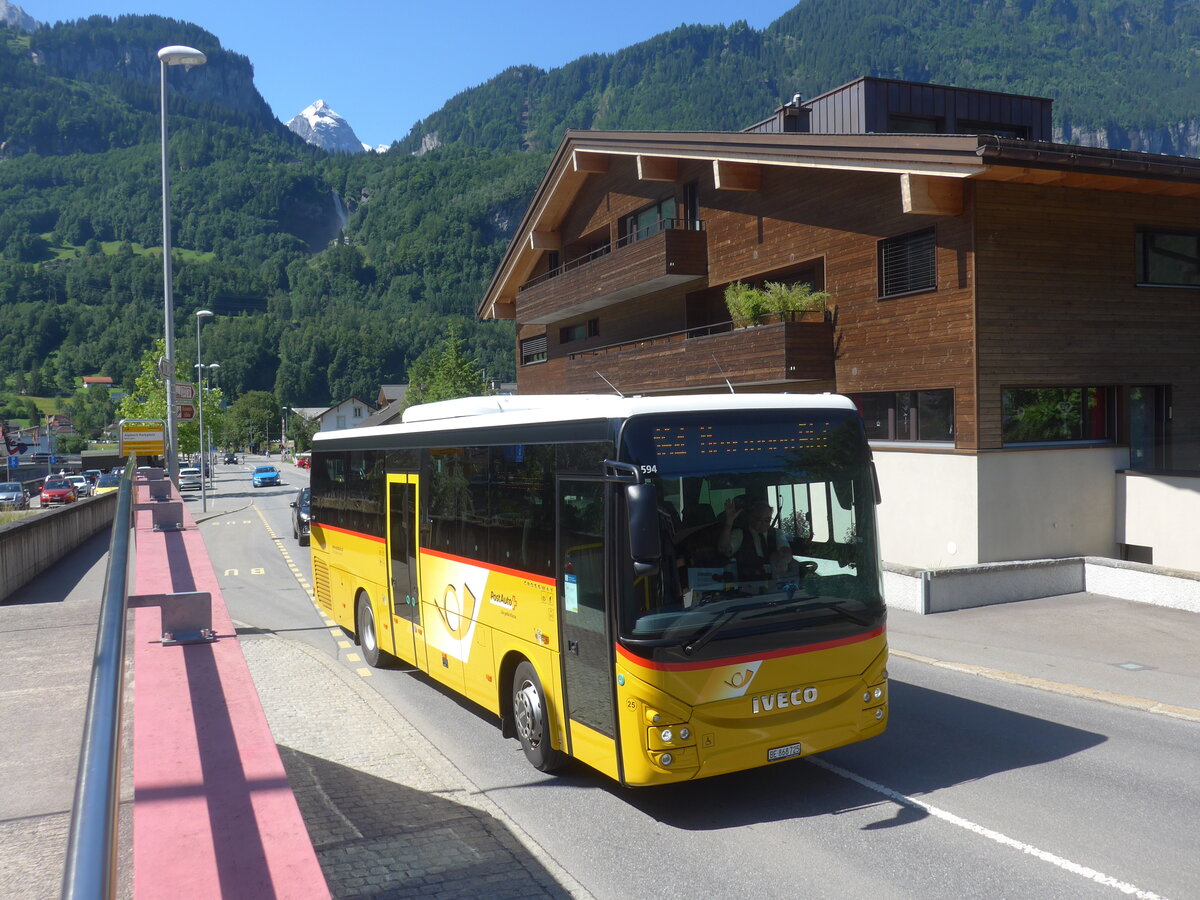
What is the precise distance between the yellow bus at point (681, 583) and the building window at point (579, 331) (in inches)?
996

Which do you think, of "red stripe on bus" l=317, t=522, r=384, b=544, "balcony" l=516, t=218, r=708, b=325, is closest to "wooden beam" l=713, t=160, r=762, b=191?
"balcony" l=516, t=218, r=708, b=325

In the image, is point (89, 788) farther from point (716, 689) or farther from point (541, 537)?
point (541, 537)

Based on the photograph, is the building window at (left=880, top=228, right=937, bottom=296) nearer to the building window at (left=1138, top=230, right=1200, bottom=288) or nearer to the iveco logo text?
the building window at (left=1138, top=230, right=1200, bottom=288)

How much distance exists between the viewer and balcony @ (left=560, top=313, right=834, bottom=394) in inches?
795

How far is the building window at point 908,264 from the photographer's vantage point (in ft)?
58.7

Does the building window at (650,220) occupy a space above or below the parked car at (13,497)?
above

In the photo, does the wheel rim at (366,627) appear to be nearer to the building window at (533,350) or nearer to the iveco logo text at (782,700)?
the iveco logo text at (782,700)

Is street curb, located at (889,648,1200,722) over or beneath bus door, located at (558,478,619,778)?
beneath

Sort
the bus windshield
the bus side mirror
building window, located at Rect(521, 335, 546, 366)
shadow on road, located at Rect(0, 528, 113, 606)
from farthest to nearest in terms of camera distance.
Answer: building window, located at Rect(521, 335, 546, 366) → shadow on road, located at Rect(0, 528, 113, 606) → the bus windshield → the bus side mirror

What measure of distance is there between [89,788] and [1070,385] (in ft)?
57.8

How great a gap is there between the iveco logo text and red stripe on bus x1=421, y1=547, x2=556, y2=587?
1822mm

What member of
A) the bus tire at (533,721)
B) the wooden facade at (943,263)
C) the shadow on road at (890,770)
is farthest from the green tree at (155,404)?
the shadow on road at (890,770)

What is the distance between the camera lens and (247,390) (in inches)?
7633

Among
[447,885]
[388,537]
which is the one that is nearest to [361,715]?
[388,537]
